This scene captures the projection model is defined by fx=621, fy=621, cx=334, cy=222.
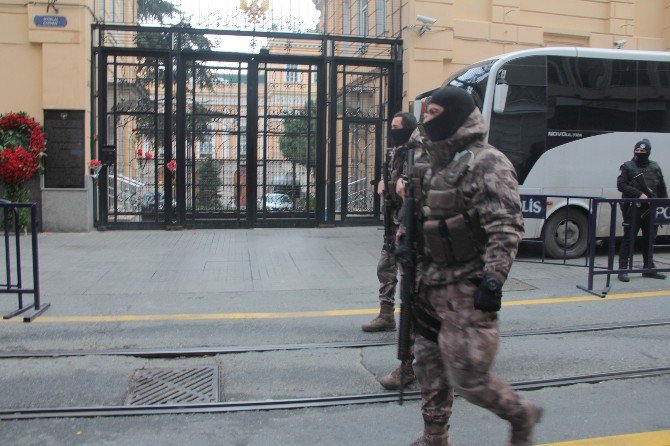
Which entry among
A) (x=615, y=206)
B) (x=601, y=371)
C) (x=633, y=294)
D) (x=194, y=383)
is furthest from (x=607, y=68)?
(x=194, y=383)

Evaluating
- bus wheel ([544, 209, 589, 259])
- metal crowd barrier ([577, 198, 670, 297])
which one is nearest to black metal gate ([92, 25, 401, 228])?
bus wheel ([544, 209, 589, 259])

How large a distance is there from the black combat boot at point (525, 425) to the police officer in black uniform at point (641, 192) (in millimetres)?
5997

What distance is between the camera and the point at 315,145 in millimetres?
14180

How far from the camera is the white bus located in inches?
394

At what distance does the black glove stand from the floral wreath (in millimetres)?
11311

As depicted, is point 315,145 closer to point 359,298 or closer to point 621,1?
point 359,298

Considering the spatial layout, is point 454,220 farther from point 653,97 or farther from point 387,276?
point 653,97

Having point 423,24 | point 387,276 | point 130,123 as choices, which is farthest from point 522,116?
point 130,123

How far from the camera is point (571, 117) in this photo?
10.4 m

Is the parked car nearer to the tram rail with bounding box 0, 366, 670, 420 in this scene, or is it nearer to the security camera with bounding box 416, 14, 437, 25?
the security camera with bounding box 416, 14, 437, 25

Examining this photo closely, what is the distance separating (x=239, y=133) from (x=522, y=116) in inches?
253

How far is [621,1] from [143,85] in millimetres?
11733

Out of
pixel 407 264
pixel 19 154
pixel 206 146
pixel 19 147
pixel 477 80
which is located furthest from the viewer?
pixel 206 146

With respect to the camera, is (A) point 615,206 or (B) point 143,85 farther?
(B) point 143,85
